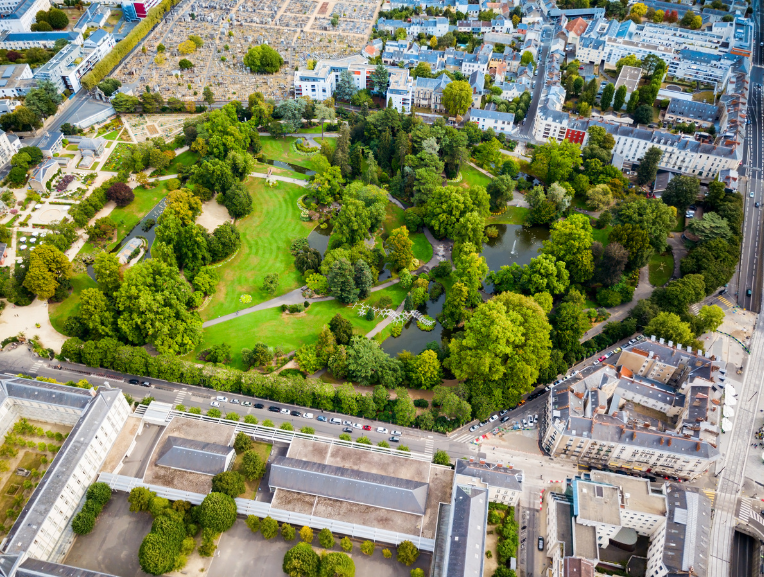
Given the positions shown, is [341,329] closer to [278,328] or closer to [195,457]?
[278,328]

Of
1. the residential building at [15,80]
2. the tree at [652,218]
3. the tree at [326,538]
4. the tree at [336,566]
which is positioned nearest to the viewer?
the tree at [336,566]

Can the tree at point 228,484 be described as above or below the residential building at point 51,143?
below

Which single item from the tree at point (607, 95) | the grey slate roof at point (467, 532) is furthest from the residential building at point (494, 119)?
the grey slate roof at point (467, 532)

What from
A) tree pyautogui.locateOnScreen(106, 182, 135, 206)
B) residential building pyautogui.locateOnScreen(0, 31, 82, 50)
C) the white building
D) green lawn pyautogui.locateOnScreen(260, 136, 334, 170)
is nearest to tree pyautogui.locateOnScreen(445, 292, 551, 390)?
the white building

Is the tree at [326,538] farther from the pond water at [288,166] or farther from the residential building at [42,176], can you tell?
the residential building at [42,176]

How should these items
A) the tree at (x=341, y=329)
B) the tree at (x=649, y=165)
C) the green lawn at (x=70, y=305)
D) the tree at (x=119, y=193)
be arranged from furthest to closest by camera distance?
the tree at (x=649, y=165) → the tree at (x=119, y=193) → the green lawn at (x=70, y=305) → the tree at (x=341, y=329)

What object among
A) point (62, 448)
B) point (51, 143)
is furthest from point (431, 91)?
point (62, 448)
